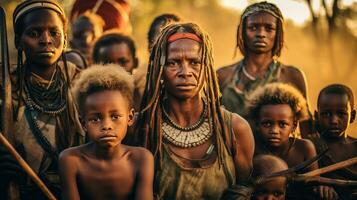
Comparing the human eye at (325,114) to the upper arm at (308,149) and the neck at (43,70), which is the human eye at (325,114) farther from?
the neck at (43,70)

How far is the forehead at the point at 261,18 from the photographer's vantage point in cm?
770

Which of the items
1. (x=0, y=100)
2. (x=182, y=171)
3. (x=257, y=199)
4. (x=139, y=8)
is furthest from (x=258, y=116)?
(x=139, y=8)

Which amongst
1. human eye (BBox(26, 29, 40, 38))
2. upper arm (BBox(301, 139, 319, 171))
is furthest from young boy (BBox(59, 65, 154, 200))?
upper arm (BBox(301, 139, 319, 171))

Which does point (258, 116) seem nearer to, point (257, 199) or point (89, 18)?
point (257, 199)

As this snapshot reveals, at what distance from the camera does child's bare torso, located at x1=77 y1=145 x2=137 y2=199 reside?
532 centimetres

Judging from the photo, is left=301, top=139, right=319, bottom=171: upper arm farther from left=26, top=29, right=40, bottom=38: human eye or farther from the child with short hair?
left=26, top=29, right=40, bottom=38: human eye

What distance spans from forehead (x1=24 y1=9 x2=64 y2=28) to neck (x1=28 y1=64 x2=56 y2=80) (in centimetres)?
32

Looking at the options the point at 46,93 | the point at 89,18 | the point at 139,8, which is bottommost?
the point at 46,93

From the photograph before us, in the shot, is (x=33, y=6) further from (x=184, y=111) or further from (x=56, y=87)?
(x=184, y=111)

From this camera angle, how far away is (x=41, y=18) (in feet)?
19.9

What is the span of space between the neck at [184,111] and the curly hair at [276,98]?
1.23m

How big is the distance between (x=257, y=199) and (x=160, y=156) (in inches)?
35.6

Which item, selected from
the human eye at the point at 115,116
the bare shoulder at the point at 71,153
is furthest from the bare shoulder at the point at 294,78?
the bare shoulder at the point at 71,153

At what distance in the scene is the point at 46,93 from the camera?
610cm
